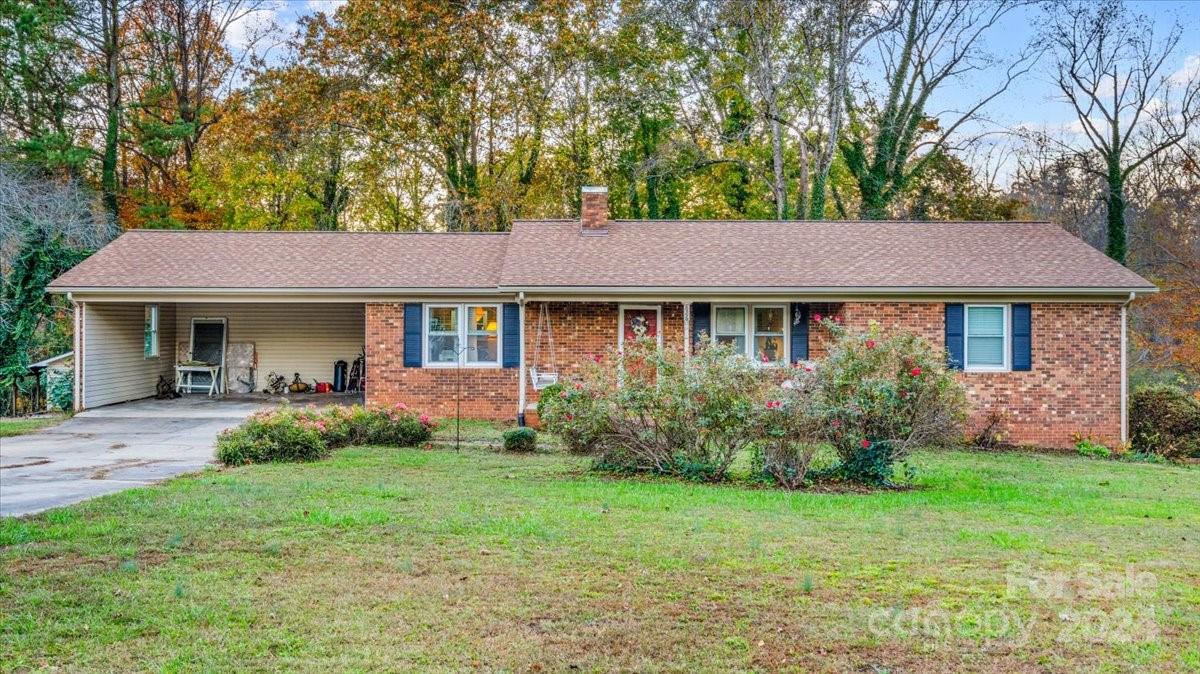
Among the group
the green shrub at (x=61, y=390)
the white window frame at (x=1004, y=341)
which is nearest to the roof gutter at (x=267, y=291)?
the green shrub at (x=61, y=390)

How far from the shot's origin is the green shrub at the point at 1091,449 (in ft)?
46.6

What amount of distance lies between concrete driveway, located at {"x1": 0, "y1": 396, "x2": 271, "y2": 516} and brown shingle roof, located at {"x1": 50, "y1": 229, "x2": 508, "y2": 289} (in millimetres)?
2572

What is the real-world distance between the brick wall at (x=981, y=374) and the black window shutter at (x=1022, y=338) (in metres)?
0.10

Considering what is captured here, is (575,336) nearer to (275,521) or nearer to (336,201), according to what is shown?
(275,521)

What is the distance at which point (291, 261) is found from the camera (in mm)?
17281

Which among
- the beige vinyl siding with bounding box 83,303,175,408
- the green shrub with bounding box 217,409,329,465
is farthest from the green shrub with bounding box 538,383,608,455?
the beige vinyl siding with bounding box 83,303,175,408

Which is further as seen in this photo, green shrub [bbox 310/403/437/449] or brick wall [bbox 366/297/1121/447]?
brick wall [bbox 366/297/1121/447]

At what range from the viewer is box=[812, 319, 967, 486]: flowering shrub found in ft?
30.0

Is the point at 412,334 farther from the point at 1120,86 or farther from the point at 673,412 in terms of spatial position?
the point at 1120,86

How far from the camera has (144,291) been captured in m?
15.6

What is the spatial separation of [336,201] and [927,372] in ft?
76.9

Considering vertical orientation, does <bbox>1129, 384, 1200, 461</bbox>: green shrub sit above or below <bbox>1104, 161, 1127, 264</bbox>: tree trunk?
below

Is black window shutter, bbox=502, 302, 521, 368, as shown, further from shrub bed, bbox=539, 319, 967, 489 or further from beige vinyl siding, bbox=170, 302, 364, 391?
shrub bed, bbox=539, 319, 967, 489

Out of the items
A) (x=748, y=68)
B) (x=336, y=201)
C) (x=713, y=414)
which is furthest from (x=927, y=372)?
(x=336, y=201)
